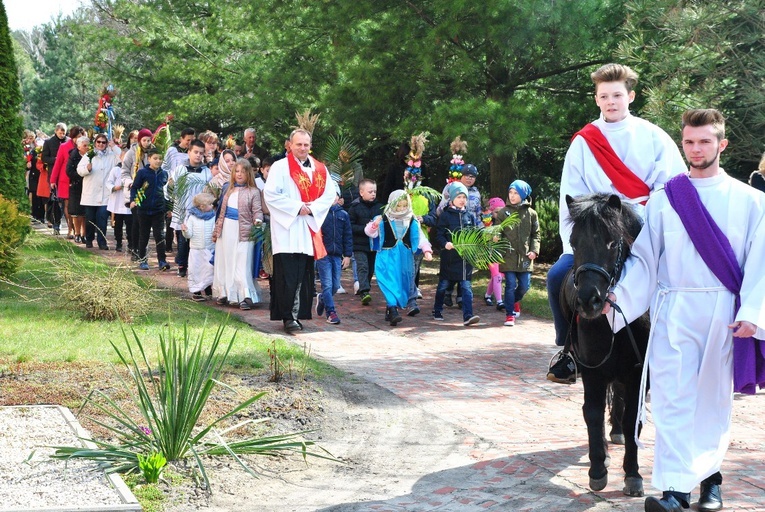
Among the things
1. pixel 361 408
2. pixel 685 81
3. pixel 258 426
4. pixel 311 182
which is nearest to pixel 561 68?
pixel 685 81

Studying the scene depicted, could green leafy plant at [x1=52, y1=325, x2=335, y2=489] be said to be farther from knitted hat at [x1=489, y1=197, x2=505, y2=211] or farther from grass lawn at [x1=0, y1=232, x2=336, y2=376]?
knitted hat at [x1=489, y1=197, x2=505, y2=211]

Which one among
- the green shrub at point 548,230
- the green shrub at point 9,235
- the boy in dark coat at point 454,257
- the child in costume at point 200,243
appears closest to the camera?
the green shrub at point 9,235

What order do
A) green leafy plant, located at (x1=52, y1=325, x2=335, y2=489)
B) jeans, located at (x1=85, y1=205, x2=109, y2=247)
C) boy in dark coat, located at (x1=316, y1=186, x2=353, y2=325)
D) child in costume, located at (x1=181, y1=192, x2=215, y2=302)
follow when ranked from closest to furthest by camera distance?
green leafy plant, located at (x1=52, y1=325, x2=335, y2=489)
boy in dark coat, located at (x1=316, y1=186, x2=353, y2=325)
child in costume, located at (x1=181, y1=192, x2=215, y2=302)
jeans, located at (x1=85, y1=205, x2=109, y2=247)

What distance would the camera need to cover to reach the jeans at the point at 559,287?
6.88 meters

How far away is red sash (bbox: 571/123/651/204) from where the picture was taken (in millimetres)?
6844

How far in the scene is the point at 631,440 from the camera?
635 centimetres

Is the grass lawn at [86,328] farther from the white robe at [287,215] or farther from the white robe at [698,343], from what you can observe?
the white robe at [698,343]

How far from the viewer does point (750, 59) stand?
12.5 metres

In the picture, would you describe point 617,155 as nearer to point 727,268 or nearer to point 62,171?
point 727,268

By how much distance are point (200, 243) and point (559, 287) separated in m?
8.59

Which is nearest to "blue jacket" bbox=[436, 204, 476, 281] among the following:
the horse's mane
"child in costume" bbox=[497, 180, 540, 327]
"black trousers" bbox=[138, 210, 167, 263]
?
"child in costume" bbox=[497, 180, 540, 327]

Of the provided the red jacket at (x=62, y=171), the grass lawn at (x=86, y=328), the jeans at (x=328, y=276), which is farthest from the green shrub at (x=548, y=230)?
the red jacket at (x=62, y=171)

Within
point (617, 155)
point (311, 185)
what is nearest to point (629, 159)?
point (617, 155)

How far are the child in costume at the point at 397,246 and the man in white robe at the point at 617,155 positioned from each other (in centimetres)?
628
